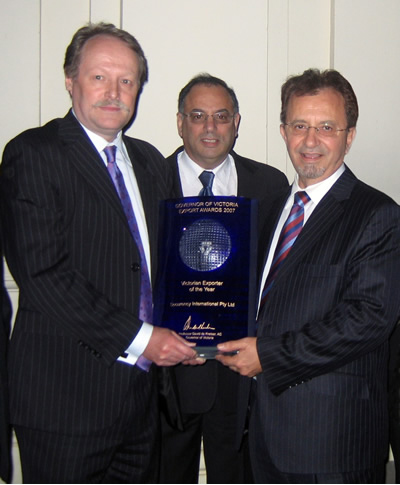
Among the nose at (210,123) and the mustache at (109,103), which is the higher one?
the nose at (210,123)

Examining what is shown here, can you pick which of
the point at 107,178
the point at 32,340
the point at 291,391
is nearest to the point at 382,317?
the point at 291,391

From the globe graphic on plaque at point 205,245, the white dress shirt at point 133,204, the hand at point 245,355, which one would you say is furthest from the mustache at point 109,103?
the hand at point 245,355

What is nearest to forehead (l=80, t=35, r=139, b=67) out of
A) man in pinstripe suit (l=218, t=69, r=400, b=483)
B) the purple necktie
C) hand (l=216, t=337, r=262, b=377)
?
the purple necktie

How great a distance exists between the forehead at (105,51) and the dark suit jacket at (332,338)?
92cm

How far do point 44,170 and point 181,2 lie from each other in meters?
1.67

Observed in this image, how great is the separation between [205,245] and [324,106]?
0.67 meters

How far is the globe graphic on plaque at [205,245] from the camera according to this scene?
203 centimetres

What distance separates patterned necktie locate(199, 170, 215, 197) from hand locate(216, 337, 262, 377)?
0.85 metres

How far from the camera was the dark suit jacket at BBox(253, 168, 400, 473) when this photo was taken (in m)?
1.85

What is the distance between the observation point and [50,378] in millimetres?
1904

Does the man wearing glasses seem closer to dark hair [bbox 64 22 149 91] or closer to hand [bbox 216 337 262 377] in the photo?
hand [bbox 216 337 262 377]

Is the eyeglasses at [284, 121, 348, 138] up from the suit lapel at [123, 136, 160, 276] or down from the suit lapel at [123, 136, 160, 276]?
up

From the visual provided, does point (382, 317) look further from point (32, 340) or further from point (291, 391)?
point (32, 340)

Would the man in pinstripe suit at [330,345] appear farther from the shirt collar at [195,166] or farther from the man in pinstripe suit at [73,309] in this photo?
the shirt collar at [195,166]
